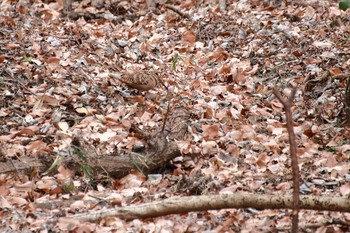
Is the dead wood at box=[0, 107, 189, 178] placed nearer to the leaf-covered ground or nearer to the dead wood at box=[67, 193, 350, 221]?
the leaf-covered ground

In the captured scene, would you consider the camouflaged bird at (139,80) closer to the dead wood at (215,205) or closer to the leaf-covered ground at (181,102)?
the leaf-covered ground at (181,102)

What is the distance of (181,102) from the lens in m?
5.93

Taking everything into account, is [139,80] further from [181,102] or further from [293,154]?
[293,154]

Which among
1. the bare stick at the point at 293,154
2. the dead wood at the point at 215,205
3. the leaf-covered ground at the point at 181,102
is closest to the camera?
the bare stick at the point at 293,154

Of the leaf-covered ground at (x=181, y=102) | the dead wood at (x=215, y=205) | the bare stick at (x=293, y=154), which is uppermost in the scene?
the bare stick at (x=293, y=154)

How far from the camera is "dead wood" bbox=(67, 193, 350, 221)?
11.2 feet

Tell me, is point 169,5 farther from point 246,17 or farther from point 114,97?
point 114,97

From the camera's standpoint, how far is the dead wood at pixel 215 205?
3408 millimetres

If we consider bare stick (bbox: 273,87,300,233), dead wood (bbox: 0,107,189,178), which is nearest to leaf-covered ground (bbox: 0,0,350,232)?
dead wood (bbox: 0,107,189,178)

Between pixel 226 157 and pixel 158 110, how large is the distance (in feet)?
3.70

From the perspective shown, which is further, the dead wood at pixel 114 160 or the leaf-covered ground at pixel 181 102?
the dead wood at pixel 114 160

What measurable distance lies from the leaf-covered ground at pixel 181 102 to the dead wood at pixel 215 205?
7 centimetres

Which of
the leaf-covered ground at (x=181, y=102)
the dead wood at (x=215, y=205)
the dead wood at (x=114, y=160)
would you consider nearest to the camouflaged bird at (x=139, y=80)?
the leaf-covered ground at (x=181, y=102)

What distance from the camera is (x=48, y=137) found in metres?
4.93
